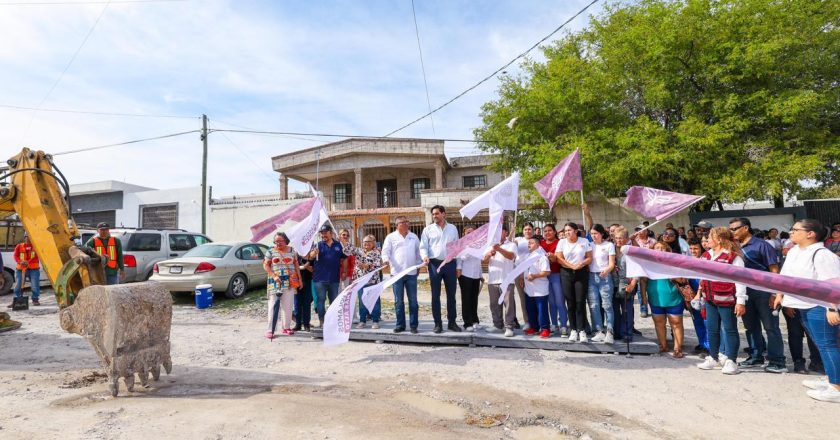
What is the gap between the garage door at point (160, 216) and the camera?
24328 mm

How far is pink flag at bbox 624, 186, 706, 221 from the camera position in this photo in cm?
695

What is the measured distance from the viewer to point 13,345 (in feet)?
21.3

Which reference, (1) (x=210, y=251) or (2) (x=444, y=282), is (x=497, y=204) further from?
(1) (x=210, y=251)

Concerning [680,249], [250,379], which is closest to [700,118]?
[680,249]

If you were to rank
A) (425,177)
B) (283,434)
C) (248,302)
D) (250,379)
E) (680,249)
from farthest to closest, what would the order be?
(425,177) < (248,302) < (680,249) < (250,379) < (283,434)

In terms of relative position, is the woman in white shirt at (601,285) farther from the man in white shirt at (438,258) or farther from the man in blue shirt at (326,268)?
the man in blue shirt at (326,268)

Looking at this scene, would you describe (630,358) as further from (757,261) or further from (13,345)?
(13,345)

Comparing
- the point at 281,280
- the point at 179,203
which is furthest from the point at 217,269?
the point at 179,203

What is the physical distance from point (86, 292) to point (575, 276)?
5919 mm

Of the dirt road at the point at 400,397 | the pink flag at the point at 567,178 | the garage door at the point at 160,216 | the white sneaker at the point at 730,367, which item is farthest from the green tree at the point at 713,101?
the garage door at the point at 160,216

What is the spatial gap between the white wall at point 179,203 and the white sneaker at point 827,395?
25473 millimetres

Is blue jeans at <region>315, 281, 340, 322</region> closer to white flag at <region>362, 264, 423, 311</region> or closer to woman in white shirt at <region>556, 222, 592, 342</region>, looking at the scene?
white flag at <region>362, 264, 423, 311</region>

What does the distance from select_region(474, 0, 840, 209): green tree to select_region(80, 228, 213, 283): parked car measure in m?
11.3

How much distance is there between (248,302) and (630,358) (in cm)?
839
